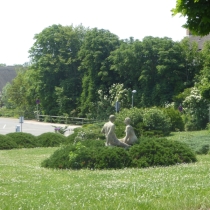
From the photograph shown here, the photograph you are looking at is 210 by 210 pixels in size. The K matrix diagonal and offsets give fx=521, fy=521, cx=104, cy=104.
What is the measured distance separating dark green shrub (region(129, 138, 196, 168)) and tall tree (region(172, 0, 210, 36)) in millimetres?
8093

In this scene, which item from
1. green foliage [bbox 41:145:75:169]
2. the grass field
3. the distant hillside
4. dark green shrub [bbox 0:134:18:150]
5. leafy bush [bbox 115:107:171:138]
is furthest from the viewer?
the distant hillside

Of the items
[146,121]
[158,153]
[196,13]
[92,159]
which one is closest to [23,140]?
[146,121]

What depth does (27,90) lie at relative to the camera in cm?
7506

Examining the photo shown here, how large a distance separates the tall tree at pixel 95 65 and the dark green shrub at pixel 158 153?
40.2 metres

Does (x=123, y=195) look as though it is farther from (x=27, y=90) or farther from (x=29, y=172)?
(x=27, y=90)

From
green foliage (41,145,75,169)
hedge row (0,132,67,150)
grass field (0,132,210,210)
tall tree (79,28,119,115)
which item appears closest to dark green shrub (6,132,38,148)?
hedge row (0,132,67,150)

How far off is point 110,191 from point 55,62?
58300 millimetres

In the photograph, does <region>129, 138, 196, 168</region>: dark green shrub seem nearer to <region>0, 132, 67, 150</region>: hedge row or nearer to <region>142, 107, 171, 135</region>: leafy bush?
<region>0, 132, 67, 150</region>: hedge row

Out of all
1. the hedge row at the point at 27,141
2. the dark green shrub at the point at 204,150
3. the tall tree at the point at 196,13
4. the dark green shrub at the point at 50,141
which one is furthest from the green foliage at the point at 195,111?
the tall tree at the point at 196,13

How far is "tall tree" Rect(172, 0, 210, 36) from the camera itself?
302 inches

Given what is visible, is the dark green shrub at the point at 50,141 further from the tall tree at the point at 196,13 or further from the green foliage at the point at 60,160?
the tall tree at the point at 196,13

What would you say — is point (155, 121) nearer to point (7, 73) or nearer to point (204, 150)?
point (204, 150)

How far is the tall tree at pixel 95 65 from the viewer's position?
5838cm

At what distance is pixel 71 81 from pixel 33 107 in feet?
36.5
